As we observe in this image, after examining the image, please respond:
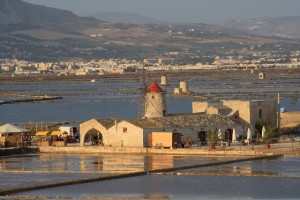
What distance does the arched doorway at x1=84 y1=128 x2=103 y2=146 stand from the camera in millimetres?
36312

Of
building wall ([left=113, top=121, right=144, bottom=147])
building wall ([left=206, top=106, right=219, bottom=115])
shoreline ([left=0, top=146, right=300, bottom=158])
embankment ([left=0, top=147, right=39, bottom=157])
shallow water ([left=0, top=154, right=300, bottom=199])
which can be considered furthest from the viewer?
building wall ([left=206, top=106, right=219, bottom=115])

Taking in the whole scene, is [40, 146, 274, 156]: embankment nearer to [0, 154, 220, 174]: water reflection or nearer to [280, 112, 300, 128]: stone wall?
[0, 154, 220, 174]: water reflection

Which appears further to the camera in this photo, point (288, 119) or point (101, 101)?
point (101, 101)

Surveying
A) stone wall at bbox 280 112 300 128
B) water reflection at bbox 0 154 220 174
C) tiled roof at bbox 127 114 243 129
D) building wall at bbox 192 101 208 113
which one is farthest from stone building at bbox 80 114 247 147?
stone wall at bbox 280 112 300 128

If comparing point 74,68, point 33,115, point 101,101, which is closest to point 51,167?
point 33,115

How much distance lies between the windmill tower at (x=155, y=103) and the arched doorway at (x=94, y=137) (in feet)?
7.08

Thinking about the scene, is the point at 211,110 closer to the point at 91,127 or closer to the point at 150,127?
the point at 150,127

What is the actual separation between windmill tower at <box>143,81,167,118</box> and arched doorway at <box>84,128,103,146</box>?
7.08ft

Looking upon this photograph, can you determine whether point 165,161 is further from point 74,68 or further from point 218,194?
point 74,68

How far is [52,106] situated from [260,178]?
45.2m

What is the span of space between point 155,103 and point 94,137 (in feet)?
8.23

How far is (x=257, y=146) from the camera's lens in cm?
3522

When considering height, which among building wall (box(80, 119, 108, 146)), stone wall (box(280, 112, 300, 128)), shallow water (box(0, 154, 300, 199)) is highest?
stone wall (box(280, 112, 300, 128))

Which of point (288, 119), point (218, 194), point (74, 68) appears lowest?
point (218, 194)
